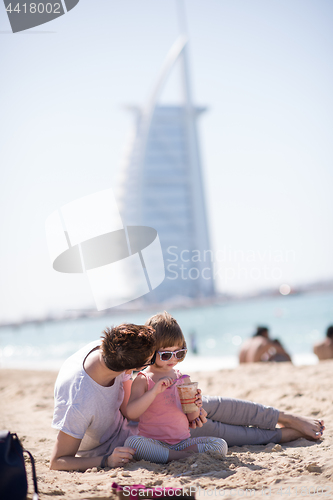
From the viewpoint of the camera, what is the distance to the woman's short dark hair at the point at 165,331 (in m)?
1.70

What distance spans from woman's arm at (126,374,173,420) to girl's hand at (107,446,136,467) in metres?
0.13

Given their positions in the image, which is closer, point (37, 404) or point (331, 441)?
point (331, 441)

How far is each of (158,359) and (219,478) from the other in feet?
1.60

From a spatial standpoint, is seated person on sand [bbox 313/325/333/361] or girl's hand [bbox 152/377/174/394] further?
seated person on sand [bbox 313/325/333/361]

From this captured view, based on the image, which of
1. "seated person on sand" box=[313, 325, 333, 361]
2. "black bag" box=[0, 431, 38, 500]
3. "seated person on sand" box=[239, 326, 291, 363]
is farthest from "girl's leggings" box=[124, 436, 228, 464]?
"seated person on sand" box=[313, 325, 333, 361]

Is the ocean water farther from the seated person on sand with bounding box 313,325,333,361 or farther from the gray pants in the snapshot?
the seated person on sand with bounding box 313,325,333,361

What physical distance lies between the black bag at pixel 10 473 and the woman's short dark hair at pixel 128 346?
406 mm

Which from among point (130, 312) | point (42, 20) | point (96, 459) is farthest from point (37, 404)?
point (130, 312)

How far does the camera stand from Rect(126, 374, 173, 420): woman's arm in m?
1.63

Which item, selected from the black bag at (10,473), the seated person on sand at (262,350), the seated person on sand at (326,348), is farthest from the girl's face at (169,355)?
the seated person on sand at (326,348)

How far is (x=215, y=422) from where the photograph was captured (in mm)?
2039

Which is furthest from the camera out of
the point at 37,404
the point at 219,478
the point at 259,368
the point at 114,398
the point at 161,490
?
the point at 259,368

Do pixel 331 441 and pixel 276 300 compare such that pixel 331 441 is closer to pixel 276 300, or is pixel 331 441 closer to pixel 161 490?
pixel 161 490

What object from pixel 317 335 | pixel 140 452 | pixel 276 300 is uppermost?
pixel 140 452
